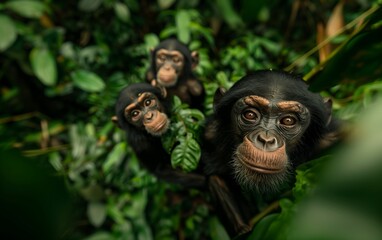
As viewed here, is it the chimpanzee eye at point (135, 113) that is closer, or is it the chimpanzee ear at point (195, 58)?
the chimpanzee eye at point (135, 113)

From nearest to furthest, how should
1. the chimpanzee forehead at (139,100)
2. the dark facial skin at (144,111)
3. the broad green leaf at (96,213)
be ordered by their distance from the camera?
the dark facial skin at (144,111), the chimpanzee forehead at (139,100), the broad green leaf at (96,213)

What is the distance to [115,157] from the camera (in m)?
2.50

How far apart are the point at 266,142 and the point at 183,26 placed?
1.66 meters

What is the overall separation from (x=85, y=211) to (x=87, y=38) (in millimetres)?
1825

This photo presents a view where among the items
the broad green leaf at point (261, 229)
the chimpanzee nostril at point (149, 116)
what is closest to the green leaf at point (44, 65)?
the chimpanzee nostril at point (149, 116)

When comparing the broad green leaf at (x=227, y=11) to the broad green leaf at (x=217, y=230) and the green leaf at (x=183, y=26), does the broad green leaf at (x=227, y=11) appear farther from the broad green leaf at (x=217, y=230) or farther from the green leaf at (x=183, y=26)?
the broad green leaf at (x=217, y=230)

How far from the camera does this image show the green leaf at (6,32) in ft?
9.69

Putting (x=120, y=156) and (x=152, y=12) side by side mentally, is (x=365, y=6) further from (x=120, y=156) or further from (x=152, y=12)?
(x=120, y=156)

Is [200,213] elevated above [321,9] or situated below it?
below

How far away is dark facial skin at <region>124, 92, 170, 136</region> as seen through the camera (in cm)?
219

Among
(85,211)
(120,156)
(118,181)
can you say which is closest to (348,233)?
(120,156)

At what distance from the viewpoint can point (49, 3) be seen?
→ 3.79 metres

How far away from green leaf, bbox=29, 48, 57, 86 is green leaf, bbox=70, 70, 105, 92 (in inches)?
6.4

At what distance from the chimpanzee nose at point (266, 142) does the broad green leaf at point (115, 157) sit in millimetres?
1177
